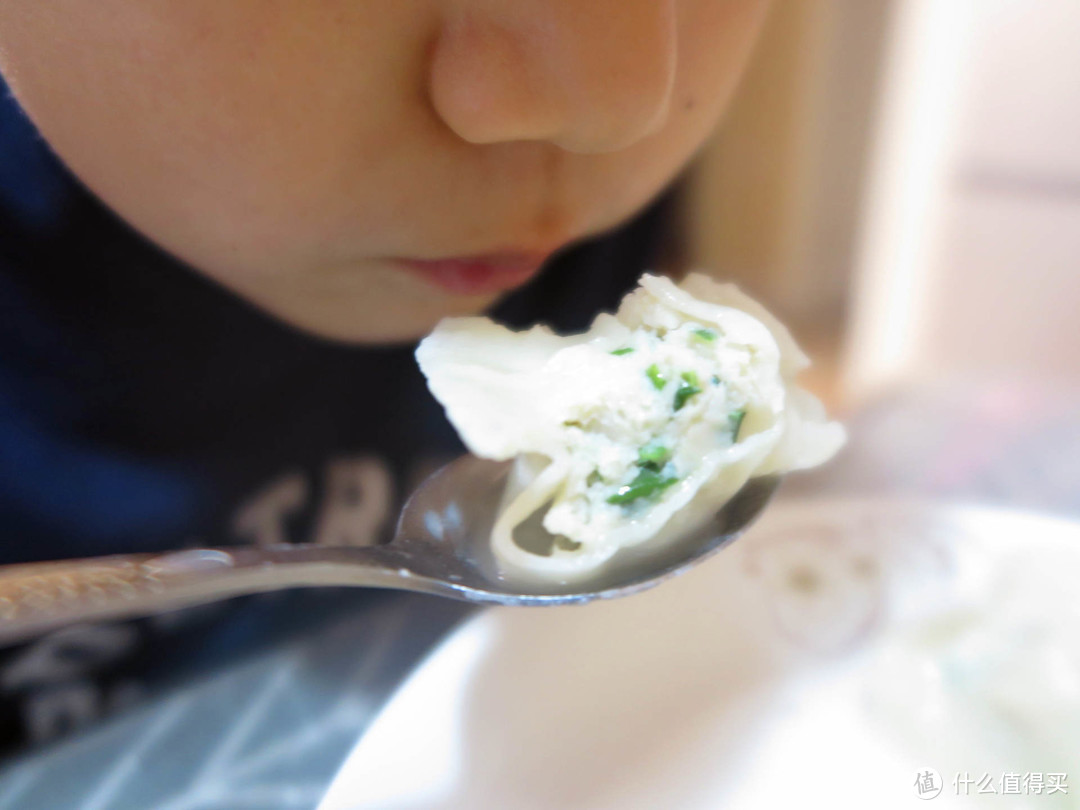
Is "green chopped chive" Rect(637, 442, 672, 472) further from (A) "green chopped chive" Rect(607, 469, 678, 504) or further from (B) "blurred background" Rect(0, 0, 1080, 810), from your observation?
(B) "blurred background" Rect(0, 0, 1080, 810)

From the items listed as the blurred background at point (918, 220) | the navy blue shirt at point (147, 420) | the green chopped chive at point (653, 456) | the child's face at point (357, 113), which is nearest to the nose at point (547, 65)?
the child's face at point (357, 113)

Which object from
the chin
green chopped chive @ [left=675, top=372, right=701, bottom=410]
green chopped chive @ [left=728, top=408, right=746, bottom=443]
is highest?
the chin

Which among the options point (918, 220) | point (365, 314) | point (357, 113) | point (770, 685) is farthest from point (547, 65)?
point (918, 220)

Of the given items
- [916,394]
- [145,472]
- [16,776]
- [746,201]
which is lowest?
[16,776]

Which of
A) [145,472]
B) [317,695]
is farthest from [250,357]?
[317,695]

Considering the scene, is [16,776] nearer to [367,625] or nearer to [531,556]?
[367,625]

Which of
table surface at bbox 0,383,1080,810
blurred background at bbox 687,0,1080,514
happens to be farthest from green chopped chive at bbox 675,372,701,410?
blurred background at bbox 687,0,1080,514

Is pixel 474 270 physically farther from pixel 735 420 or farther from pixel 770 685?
pixel 770 685
